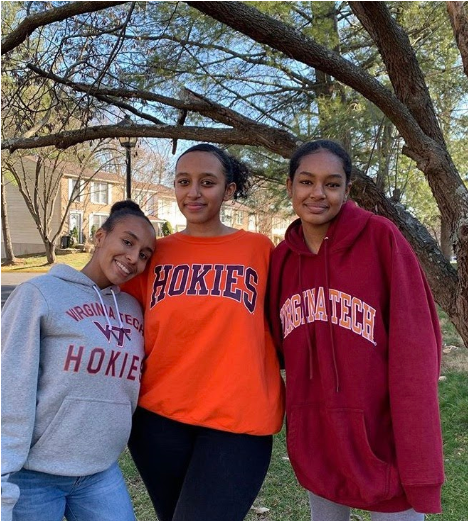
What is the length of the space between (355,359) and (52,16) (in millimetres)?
3529

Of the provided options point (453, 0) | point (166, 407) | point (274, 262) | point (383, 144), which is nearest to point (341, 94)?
point (383, 144)

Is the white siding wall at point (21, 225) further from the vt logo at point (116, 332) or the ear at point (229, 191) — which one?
the vt logo at point (116, 332)

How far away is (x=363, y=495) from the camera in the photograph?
1.68m

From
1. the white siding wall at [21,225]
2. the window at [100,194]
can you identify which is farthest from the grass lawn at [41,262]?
the window at [100,194]

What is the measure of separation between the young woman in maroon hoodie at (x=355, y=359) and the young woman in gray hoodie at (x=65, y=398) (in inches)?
26.1

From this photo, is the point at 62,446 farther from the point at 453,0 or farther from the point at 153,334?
the point at 453,0

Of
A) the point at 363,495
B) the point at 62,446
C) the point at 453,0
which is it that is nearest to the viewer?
the point at 363,495

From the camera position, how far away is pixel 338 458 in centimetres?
176

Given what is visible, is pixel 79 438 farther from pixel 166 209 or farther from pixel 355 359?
pixel 166 209

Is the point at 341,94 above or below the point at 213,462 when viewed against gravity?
above

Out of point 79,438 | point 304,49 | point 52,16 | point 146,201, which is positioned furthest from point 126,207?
point 146,201

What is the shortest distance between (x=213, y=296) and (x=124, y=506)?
0.90 metres

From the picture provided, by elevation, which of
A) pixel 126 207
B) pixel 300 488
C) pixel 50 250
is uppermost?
pixel 126 207

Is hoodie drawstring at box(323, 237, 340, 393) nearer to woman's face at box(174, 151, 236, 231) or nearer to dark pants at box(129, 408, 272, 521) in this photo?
dark pants at box(129, 408, 272, 521)
